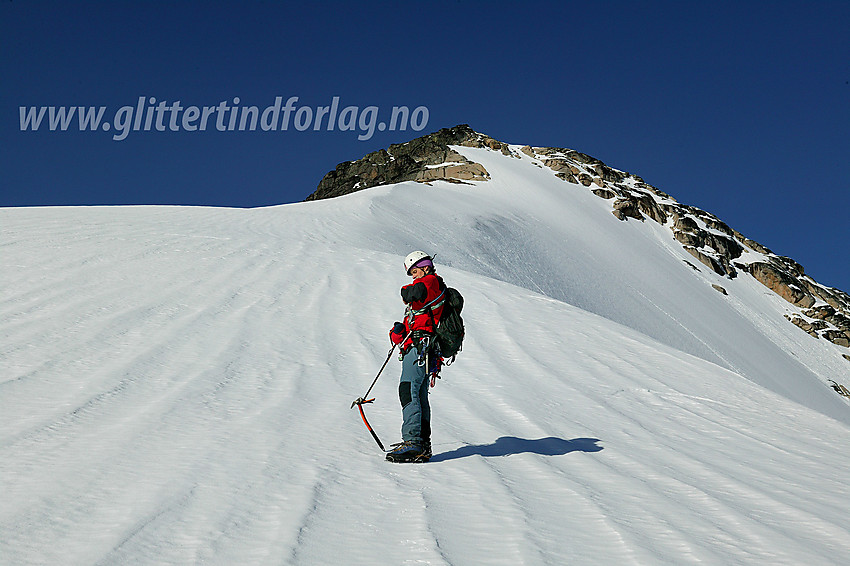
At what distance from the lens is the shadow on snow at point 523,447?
14.1 feet

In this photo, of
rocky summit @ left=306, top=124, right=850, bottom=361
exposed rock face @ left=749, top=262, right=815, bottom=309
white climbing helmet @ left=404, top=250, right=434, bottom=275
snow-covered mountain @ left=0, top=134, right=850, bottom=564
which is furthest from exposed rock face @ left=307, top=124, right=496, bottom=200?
white climbing helmet @ left=404, top=250, right=434, bottom=275

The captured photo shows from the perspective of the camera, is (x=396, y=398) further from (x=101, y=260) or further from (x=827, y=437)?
(x=101, y=260)

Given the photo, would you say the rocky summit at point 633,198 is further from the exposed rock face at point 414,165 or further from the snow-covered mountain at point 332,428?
the snow-covered mountain at point 332,428

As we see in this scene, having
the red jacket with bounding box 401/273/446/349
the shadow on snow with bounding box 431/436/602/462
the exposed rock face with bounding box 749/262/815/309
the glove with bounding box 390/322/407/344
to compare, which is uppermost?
the exposed rock face with bounding box 749/262/815/309

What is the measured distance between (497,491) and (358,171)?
183ft

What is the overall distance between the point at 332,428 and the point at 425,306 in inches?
44.5

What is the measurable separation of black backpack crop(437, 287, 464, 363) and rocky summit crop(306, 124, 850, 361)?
1442 inches

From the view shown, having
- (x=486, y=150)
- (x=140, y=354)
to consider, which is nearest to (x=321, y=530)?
(x=140, y=354)

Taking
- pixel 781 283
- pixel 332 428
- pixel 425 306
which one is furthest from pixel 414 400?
pixel 781 283

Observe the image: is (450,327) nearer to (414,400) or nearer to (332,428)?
(414,400)

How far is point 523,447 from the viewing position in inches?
180

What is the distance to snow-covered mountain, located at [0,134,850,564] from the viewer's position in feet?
9.28

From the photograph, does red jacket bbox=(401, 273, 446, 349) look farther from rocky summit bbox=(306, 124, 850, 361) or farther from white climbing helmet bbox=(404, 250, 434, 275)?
rocky summit bbox=(306, 124, 850, 361)

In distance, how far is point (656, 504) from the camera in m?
3.58
